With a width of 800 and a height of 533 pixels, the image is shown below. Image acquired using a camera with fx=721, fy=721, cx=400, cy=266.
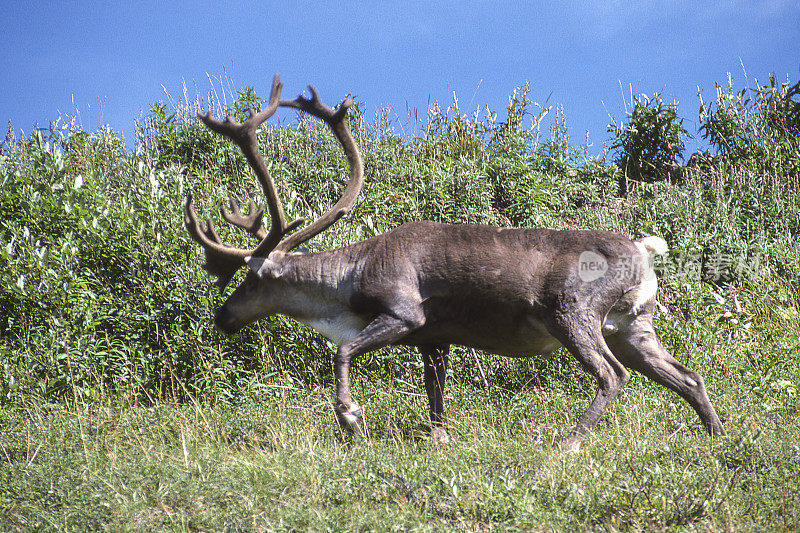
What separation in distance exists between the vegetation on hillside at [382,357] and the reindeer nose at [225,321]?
2.08ft

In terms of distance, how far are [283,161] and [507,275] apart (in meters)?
6.81

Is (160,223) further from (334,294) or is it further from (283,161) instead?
(283,161)

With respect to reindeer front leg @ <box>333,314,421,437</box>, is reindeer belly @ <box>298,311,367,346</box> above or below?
above

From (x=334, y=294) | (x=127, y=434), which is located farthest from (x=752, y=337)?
(x=127, y=434)

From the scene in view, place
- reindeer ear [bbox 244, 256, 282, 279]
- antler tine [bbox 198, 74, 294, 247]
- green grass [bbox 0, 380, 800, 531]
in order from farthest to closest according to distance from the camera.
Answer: reindeer ear [bbox 244, 256, 282, 279] → antler tine [bbox 198, 74, 294, 247] → green grass [bbox 0, 380, 800, 531]

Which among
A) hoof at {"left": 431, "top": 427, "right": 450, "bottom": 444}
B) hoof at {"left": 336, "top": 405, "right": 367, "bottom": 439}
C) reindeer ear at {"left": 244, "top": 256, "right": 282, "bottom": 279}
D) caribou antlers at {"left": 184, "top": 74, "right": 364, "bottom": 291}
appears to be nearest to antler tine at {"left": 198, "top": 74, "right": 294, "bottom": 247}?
caribou antlers at {"left": 184, "top": 74, "right": 364, "bottom": 291}

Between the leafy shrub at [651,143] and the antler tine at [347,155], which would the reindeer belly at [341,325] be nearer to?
the antler tine at [347,155]

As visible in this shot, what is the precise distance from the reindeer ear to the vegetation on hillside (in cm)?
112

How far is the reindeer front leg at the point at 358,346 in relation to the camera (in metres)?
5.14

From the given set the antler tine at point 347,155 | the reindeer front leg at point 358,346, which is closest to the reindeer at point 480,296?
the reindeer front leg at point 358,346

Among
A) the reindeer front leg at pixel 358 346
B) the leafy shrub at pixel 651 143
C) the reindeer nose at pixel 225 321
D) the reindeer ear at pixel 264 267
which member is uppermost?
the leafy shrub at pixel 651 143

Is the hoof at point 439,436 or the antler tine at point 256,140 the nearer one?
the hoof at point 439,436

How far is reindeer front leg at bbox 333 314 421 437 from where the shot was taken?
5141 mm

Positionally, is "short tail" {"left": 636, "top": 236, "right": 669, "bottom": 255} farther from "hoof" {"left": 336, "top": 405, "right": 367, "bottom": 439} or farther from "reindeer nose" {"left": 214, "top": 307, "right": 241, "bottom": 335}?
"reindeer nose" {"left": 214, "top": 307, "right": 241, "bottom": 335}
